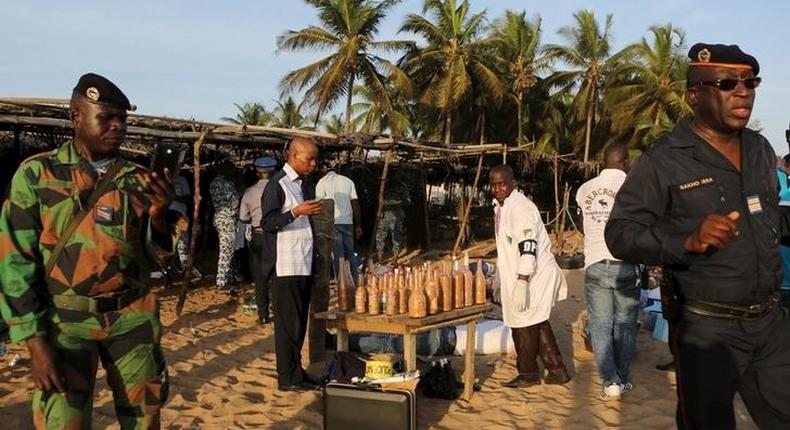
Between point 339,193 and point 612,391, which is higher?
point 339,193

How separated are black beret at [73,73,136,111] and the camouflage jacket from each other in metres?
0.22

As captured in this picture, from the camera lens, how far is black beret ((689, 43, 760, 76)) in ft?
8.36

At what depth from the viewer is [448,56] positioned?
2964 cm

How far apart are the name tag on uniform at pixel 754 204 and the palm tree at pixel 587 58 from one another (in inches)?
1278

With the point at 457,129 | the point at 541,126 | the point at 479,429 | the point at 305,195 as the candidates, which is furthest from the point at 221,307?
→ the point at 541,126

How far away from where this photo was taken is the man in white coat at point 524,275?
505 cm

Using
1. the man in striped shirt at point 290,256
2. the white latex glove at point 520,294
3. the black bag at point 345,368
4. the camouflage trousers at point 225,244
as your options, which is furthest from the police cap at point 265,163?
the white latex glove at point 520,294

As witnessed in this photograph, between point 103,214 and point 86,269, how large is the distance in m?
0.22

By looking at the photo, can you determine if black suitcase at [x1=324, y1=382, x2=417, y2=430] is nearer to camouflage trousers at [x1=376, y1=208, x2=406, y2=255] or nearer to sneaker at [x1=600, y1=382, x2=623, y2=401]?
sneaker at [x1=600, y1=382, x2=623, y2=401]

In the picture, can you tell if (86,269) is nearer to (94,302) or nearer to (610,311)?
(94,302)

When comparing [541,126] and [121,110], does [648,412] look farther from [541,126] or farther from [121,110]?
[541,126]

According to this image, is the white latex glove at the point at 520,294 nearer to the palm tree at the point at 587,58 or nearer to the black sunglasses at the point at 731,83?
the black sunglasses at the point at 731,83

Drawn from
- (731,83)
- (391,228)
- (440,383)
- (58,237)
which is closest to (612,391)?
(440,383)

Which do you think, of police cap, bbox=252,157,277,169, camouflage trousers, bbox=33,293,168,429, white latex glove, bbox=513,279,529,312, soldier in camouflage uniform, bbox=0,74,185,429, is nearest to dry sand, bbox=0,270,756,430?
white latex glove, bbox=513,279,529,312
